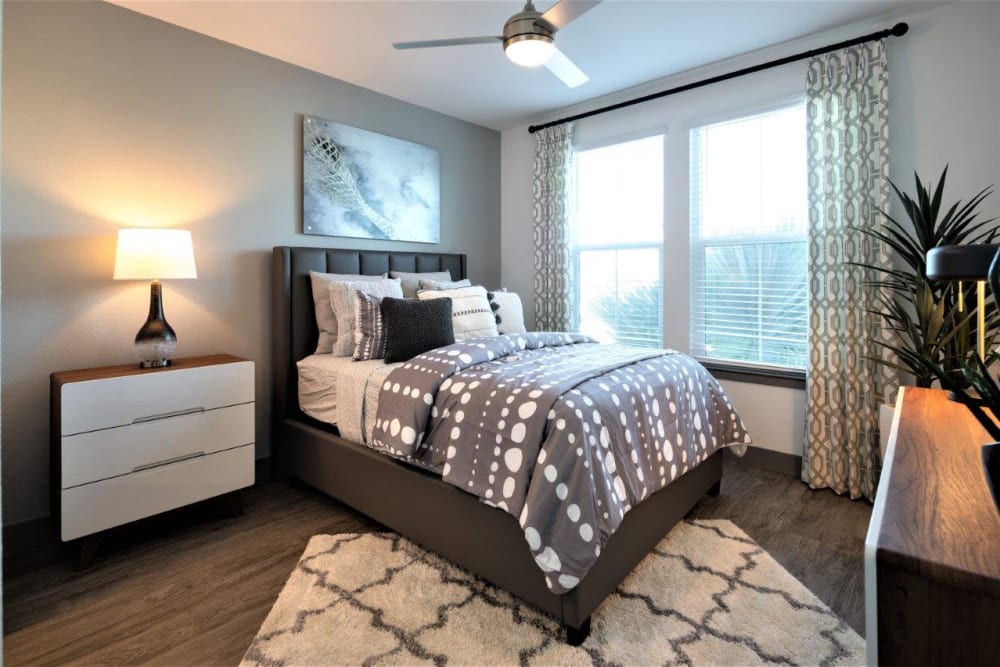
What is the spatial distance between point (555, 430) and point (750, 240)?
2.29 meters

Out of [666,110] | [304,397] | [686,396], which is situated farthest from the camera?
[666,110]

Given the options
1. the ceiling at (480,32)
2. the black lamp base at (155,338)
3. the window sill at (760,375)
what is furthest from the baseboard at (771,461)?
the black lamp base at (155,338)

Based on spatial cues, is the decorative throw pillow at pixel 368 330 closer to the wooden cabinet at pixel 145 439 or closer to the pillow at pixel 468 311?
the pillow at pixel 468 311

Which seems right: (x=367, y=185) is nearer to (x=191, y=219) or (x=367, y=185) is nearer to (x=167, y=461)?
(x=191, y=219)

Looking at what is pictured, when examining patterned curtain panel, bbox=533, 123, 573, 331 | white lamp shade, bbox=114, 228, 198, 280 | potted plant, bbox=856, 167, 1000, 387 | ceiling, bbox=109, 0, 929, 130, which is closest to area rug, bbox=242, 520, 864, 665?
potted plant, bbox=856, 167, 1000, 387

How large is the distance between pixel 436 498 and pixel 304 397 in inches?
48.5

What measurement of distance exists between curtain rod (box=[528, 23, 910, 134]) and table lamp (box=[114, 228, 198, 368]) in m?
2.89

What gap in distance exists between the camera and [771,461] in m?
3.12

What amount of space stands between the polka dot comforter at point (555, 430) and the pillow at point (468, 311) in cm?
47

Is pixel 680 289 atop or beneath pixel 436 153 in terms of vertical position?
beneath

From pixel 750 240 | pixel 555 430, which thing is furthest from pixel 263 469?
pixel 750 240

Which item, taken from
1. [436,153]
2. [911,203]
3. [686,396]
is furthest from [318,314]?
[911,203]

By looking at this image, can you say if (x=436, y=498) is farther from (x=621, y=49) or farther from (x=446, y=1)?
(x=621, y=49)

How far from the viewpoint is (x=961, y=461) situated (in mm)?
906
